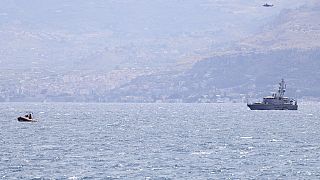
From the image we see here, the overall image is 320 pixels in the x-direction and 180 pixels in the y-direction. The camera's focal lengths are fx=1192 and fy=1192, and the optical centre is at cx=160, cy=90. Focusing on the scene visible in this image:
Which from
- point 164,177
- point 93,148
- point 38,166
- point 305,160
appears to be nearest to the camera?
point 164,177

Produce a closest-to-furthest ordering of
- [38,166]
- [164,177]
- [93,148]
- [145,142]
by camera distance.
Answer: [164,177]
[38,166]
[93,148]
[145,142]

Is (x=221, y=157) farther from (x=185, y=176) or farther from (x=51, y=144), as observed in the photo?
(x=51, y=144)

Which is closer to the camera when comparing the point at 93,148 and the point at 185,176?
the point at 185,176

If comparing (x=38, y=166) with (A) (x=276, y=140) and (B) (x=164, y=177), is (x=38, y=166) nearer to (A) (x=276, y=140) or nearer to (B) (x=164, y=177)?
(B) (x=164, y=177)

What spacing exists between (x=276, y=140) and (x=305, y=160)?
45386mm

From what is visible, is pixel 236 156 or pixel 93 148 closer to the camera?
pixel 236 156

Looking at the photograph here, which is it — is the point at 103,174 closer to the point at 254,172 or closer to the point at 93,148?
the point at 254,172

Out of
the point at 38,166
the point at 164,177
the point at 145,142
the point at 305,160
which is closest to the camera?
the point at 164,177

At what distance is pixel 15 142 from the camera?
188750 millimetres

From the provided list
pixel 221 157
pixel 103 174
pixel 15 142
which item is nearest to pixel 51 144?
pixel 15 142

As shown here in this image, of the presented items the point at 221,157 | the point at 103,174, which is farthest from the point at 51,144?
the point at 103,174

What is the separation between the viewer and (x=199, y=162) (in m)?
148

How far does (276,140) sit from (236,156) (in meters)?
39.4

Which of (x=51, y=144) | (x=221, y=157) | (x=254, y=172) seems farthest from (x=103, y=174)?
(x=51, y=144)
